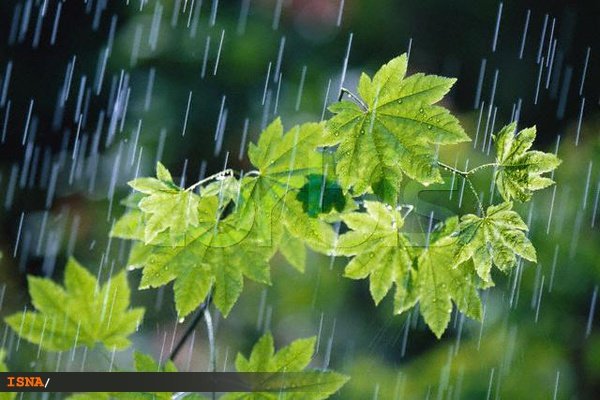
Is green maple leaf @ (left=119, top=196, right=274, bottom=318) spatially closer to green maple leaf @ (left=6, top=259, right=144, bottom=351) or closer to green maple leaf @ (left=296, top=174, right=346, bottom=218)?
green maple leaf @ (left=296, top=174, right=346, bottom=218)

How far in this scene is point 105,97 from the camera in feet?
10.7

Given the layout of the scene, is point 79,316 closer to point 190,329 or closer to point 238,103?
point 190,329

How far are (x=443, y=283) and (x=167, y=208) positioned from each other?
288 mm

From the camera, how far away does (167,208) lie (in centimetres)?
67

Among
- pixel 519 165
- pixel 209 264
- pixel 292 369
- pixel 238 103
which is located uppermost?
pixel 238 103

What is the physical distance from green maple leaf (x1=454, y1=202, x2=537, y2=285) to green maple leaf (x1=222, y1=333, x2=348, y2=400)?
0.65 ft

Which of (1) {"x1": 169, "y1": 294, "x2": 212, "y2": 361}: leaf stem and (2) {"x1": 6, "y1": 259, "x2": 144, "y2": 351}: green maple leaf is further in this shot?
(2) {"x1": 6, "y1": 259, "x2": 144, "y2": 351}: green maple leaf

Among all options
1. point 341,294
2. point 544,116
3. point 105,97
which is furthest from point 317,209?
point 105,97

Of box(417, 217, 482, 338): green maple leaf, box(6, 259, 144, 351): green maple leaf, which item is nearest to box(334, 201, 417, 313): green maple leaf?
box(417, 217, 482, 338): green maple leaf

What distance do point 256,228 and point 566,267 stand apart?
6.25 feet

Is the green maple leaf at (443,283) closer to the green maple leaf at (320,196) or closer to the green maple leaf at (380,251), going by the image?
the green maple leaf at (380,251)

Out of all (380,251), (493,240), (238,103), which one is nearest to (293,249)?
(380,251)

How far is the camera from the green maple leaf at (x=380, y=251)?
2.42 ft

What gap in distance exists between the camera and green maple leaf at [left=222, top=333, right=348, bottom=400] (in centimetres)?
78
